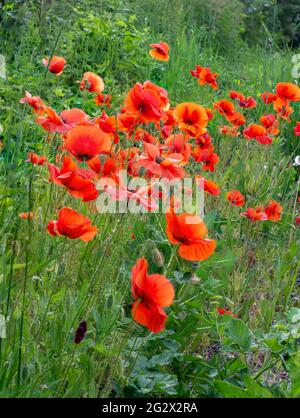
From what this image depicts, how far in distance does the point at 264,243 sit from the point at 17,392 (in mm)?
1965

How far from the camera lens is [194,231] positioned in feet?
4.36

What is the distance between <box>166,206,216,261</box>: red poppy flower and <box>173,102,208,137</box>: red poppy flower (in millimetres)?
888

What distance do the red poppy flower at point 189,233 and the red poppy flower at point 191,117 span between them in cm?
89

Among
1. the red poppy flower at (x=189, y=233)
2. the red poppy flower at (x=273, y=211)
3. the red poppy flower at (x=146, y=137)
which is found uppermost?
the red poppy flower at (x=146, y=137)

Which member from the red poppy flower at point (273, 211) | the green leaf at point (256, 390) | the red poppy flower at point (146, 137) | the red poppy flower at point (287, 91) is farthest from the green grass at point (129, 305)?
the red poppy flower at point (287, 91)

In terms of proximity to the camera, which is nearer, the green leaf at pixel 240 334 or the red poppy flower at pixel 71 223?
the red poppy flower at pixel 71 223

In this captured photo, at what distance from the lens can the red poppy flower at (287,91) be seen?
2.87 metres

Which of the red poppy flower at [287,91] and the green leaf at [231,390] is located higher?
the red poppy flower at [287,91]

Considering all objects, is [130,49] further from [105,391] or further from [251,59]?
[105,391]

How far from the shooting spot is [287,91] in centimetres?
289

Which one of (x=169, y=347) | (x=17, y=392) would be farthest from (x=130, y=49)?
(x=17, y=392)

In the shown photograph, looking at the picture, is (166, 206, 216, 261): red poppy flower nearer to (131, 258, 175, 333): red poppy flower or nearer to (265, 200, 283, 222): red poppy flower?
(131, 258, 175, 333): red poppy flower

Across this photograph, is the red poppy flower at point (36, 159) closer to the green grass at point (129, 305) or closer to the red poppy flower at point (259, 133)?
the green grass at point (129, 305)
